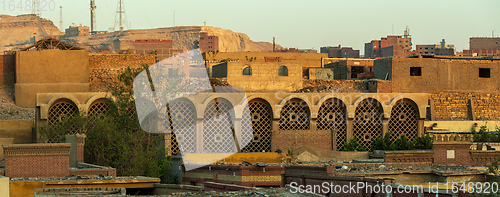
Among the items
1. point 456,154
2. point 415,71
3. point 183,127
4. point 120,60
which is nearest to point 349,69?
point 415,71

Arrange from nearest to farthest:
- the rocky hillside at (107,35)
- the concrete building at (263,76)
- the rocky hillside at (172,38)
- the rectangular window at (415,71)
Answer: the concrete building at (263,76)
the rectangular window at (415,71)
the rocky hillside at (172,38)
the rocky hillside at (107,35)

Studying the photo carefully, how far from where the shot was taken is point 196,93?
23.7 m

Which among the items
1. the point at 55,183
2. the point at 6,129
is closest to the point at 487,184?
the point at 55,183

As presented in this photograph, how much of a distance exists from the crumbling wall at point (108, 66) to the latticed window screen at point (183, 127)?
34.5ft

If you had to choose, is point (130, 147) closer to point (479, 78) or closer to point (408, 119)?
point (408, 119)

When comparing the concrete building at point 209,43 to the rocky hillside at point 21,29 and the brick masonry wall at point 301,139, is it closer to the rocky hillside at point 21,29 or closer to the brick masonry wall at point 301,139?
the rocky hillside at point 21,29

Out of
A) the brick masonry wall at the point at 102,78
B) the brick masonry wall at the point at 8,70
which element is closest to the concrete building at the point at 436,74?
the brick masonry wall at the point at 102,78

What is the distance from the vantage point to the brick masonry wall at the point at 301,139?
2319 cm

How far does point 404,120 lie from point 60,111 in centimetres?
1121

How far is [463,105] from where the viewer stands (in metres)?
30.7

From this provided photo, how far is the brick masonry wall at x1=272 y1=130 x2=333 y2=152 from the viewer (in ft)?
76.1

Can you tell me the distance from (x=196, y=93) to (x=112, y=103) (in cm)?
278

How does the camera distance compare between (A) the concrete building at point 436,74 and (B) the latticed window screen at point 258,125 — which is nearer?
(B) the latticed window screen at point 258,125

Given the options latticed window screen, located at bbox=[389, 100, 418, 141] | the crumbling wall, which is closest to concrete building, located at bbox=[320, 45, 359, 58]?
the crumbling wall
